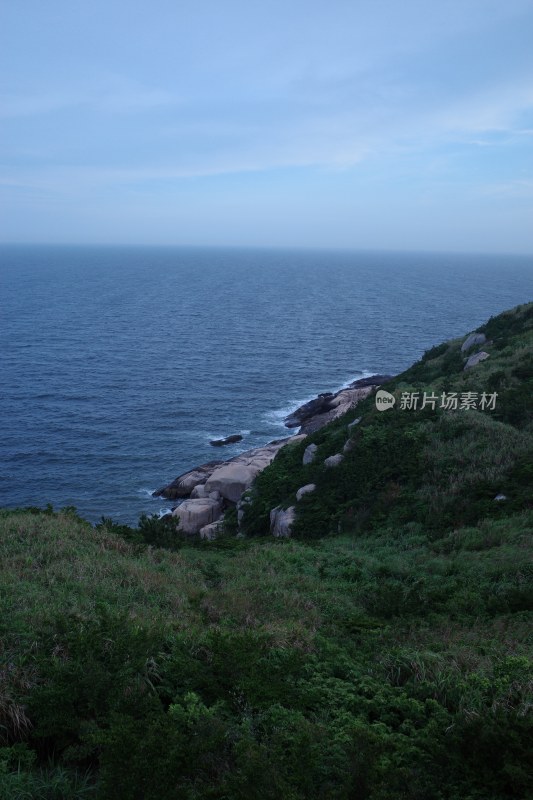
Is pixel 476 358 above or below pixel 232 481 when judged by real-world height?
above

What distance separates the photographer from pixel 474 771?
5.58m

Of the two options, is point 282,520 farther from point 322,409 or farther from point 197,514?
point 322,409

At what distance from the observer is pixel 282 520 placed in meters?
22.4

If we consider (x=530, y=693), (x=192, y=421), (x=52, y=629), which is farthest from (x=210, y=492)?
(x=530, y=693)

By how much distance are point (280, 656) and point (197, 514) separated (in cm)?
2436

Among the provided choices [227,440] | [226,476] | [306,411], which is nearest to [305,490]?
[226,476]

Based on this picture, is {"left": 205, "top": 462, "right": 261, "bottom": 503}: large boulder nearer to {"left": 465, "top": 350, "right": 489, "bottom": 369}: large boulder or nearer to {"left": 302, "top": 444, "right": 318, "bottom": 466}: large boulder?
{"left": 302, "top": 444, "right": 318, "bottom": 466}: large boulder

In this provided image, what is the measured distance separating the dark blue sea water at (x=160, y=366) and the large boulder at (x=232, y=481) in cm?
454

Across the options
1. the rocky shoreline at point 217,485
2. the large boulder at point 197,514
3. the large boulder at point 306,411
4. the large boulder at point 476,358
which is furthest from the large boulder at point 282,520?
the large boulder at point 306,411

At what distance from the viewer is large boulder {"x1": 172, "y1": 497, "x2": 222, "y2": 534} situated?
3200cm

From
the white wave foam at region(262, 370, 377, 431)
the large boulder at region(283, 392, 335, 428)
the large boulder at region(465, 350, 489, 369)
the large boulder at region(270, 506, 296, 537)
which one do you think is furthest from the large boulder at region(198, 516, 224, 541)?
the large boulder at region(283, 392, 335, 428)

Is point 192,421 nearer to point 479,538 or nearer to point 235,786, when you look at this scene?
point 479,538

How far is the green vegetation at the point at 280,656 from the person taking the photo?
17.9ft

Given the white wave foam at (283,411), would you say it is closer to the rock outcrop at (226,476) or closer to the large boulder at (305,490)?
the rock outcrop at (226,476)
